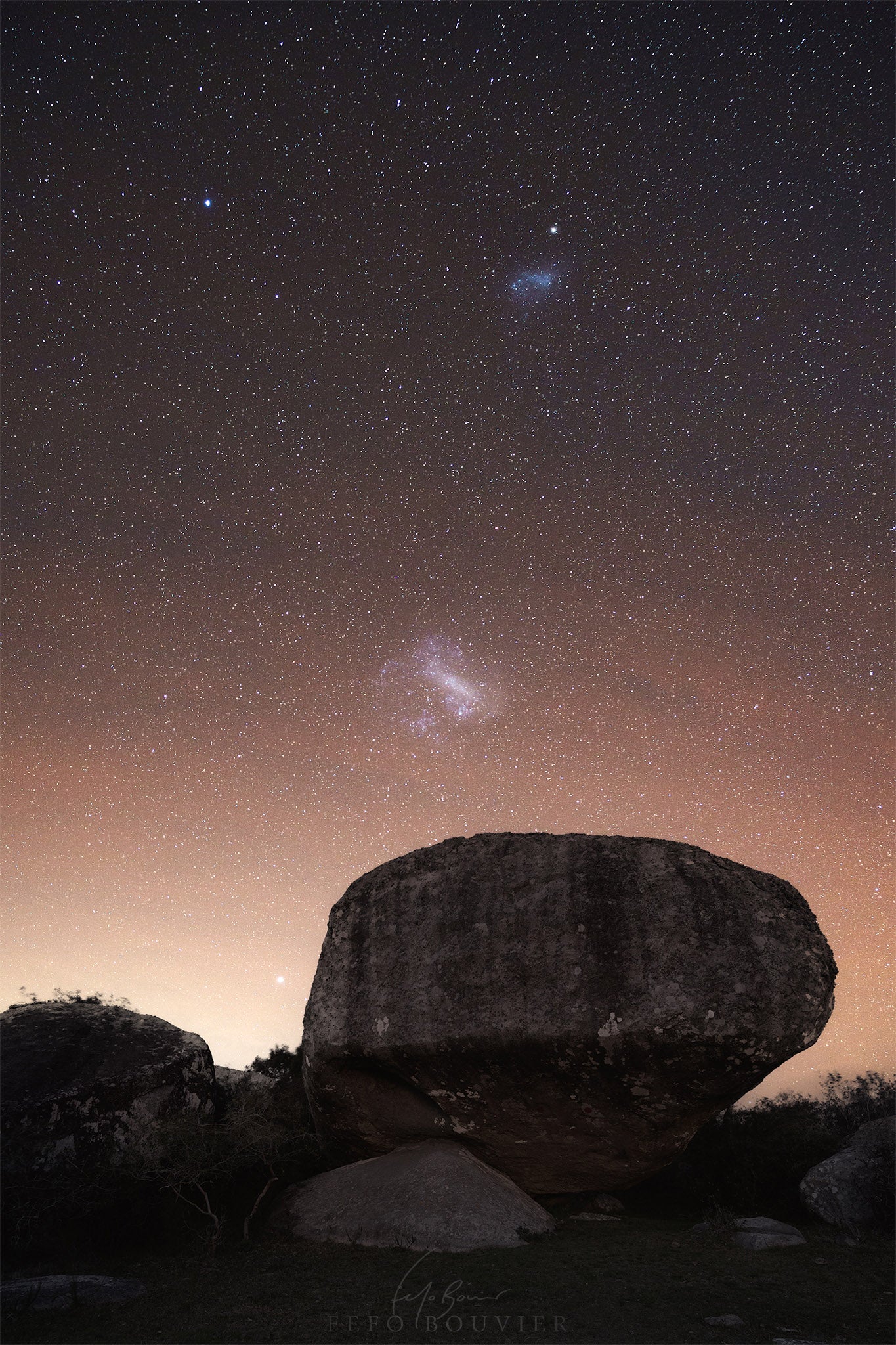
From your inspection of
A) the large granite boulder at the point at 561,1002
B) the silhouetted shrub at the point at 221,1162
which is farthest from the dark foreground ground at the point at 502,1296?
the large granite boulder at the point at 561,1002

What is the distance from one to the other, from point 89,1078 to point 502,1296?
987cm

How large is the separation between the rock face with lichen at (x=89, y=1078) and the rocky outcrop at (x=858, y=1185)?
13.6 m

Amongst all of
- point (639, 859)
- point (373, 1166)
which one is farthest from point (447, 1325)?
point (639, 859)

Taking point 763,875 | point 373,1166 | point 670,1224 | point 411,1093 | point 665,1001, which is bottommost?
point 670,1224

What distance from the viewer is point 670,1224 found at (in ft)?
55.6

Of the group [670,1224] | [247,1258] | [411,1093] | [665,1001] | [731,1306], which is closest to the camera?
[731,1306]

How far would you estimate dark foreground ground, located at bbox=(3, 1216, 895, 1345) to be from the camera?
9.74 m

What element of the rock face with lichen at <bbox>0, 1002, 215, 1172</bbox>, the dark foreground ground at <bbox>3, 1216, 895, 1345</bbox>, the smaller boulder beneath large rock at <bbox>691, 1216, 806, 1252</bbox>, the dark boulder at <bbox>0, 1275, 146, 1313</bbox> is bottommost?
the smaller boulder beneath large rock at <bbox>691, 1216, 806, 1252</bbox>

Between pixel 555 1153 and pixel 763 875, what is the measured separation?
7.94 meters

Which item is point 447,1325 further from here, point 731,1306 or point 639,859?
point 639,859

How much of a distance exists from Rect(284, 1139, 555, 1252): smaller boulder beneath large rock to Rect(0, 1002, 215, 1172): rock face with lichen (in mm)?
3384
